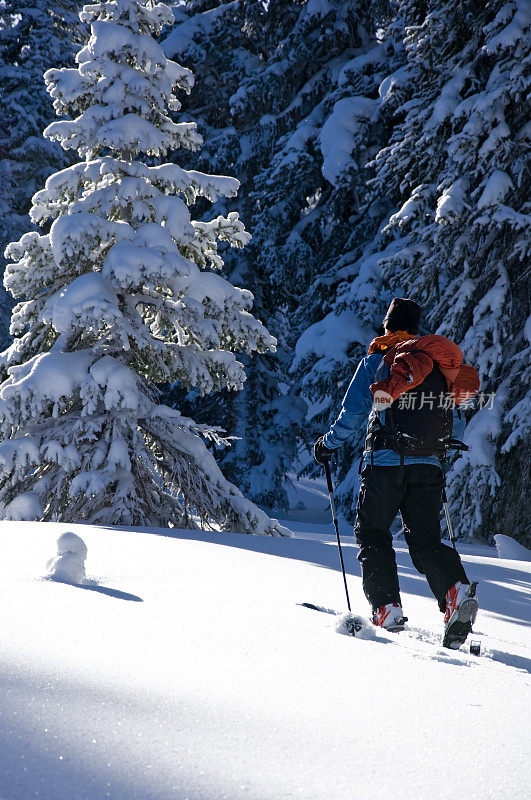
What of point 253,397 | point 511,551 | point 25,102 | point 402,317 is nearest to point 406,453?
point 402,317

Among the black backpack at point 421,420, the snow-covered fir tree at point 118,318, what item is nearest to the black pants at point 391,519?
the black backpack at point 421,420

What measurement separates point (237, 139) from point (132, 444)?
11.6 meters

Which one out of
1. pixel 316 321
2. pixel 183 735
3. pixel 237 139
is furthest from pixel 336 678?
pixel 237 139

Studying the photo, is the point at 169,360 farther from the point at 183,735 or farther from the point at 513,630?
the point at 183,735

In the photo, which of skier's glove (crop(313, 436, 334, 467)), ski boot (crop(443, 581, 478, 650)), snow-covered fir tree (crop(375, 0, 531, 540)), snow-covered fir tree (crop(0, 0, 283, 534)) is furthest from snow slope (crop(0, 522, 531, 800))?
snow-covered fir tree (crop(375, 0, 531, 540))

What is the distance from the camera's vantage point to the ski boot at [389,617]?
353 cm

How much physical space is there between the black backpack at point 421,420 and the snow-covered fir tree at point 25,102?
17.1m

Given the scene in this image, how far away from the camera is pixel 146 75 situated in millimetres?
8578

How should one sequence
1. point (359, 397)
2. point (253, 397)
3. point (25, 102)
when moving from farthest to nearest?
point (25, 102), point (253, 397), point (359, 397)

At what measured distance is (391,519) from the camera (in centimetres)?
380

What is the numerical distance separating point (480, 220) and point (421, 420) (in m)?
6.95

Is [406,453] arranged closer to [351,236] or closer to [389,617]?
[389,617]

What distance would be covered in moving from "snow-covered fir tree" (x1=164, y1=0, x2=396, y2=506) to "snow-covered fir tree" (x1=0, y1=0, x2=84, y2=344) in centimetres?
396

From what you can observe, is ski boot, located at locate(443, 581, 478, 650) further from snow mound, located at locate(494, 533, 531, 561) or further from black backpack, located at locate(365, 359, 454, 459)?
snow mound, located at locate(494, 533, 531, 561)
